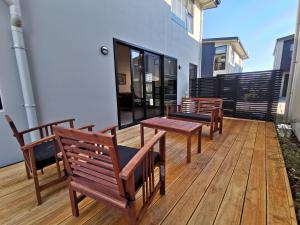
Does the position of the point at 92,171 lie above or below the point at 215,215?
above

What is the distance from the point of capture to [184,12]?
5734mm

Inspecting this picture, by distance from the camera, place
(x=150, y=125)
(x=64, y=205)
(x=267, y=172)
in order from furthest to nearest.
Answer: (x=150, y=125)
(x=267, y=172)
(x=64, y=205)

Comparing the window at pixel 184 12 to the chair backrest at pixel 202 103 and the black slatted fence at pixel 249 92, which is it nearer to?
the black slatted fence at pixel 249 92

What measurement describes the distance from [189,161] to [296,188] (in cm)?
114

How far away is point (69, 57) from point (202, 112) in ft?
10.2

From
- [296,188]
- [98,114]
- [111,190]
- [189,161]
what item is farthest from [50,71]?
[296,188]

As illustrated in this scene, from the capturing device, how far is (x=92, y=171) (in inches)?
41.1

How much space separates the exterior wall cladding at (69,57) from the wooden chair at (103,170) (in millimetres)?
1584

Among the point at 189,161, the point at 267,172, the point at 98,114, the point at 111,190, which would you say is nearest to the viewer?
the point at 111,190

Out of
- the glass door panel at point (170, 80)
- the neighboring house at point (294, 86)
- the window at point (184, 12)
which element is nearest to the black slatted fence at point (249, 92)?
the neighboring house at point (294, 86)

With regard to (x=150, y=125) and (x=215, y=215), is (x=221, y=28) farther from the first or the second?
(x=215, y=215)

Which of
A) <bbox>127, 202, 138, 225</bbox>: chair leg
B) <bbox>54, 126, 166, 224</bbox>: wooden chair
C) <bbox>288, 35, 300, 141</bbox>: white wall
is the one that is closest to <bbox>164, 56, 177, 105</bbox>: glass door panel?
<bbox>288, 35, 300, 141</bbox>: white wall

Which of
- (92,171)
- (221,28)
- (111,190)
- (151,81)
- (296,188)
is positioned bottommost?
(296,188)

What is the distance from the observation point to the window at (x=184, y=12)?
5252mm
